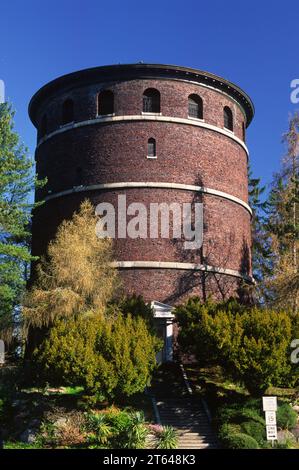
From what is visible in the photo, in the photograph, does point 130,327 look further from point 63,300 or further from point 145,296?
point 145,296

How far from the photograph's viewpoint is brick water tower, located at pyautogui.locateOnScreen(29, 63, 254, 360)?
3009cm

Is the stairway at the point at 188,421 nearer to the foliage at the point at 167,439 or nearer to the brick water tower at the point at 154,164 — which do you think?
the foliage at the point at 167,439

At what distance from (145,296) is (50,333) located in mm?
7106

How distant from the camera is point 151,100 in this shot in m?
32.1

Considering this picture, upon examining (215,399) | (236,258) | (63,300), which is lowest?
(215,399)

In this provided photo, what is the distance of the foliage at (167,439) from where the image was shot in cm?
2081

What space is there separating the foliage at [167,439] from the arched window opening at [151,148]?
45.1 feet

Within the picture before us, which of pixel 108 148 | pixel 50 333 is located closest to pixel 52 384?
pixel 50 333

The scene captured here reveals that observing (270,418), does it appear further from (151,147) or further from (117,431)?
(151,147)

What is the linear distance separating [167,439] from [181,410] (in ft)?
10.4

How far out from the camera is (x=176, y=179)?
101ft

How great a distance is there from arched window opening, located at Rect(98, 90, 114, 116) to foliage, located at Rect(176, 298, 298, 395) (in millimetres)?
12048

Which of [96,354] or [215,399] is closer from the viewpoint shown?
[96,354]

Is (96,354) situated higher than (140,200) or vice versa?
(140,200)
